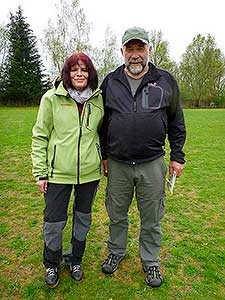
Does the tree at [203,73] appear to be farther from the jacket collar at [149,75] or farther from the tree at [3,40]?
the jacket collar at [149,75]

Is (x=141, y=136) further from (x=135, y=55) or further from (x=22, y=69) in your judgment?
(x=22, y=69)

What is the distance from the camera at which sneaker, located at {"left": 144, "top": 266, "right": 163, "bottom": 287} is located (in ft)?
8.92

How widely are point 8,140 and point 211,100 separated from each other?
1484 inches

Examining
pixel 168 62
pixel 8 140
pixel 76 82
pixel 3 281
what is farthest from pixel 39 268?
pixel 168 62

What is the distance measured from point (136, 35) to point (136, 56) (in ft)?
0.51

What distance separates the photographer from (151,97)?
243 cm

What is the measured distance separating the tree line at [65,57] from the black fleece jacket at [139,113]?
15403 millimetres

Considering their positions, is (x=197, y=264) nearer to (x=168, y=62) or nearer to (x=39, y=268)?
(x=39, y=268)

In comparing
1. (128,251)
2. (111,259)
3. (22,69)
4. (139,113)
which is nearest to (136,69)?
(139,113)

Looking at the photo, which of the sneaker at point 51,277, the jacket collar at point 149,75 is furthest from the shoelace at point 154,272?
the jacket collar at point 149,75

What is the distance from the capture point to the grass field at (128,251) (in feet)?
8.69

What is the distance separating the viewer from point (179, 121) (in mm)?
2678

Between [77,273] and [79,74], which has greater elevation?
[79,74]

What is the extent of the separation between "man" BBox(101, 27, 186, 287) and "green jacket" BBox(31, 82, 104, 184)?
7.7 inches
